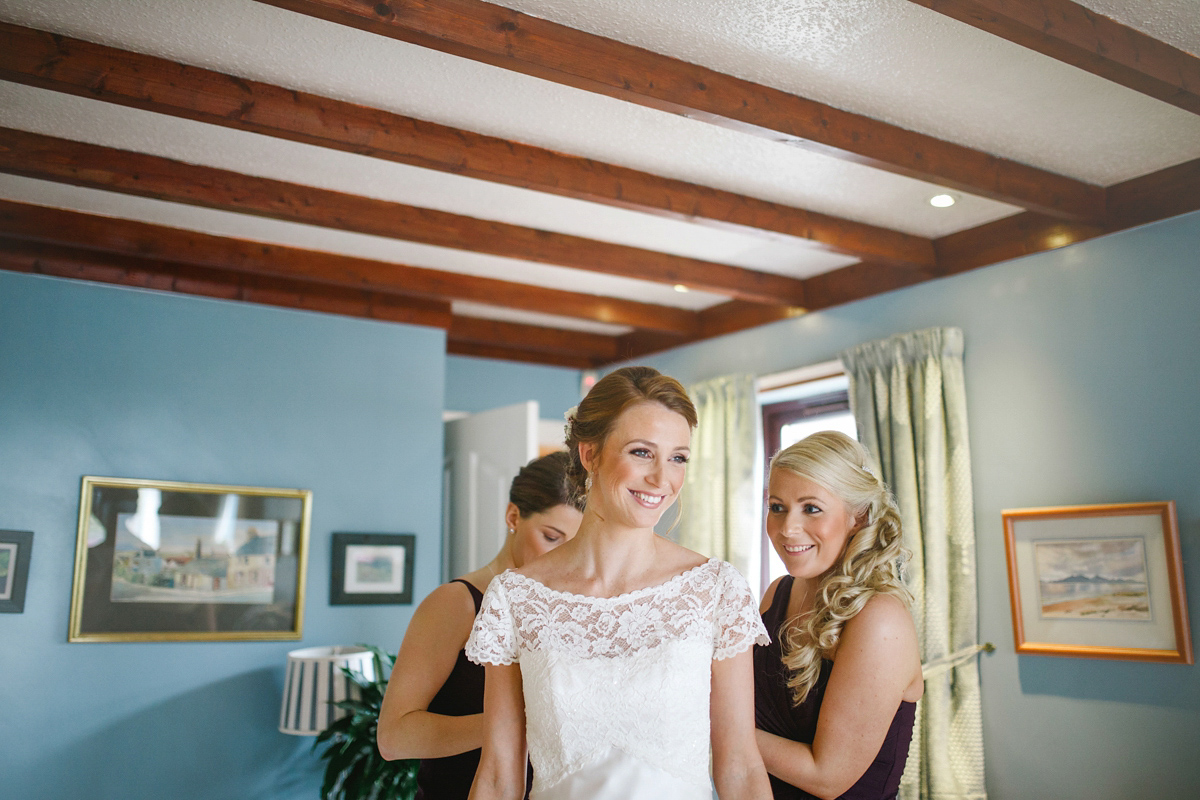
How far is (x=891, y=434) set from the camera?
12.3 feet

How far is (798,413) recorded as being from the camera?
15.2 feet

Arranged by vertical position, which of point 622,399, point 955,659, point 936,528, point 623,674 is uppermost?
point 622,399

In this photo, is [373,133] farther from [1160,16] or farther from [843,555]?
[1160,16]

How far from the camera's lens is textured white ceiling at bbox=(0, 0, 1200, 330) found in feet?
7.54

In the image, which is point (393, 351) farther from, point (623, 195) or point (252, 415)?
point (623, 195)

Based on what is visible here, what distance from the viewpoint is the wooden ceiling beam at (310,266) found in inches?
142

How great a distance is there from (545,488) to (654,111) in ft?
4.19

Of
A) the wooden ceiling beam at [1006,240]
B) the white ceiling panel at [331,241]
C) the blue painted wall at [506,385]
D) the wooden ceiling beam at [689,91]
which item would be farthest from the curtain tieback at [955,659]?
the blue painted wall at [506,385]

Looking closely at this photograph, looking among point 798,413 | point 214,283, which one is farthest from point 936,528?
point 214,283

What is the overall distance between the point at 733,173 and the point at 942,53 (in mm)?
899

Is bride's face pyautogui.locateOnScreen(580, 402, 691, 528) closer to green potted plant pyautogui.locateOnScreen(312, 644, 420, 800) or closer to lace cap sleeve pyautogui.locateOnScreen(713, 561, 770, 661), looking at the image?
lace cap sleeve pyautogui.locateOnScreen(713, 561, 770, 661)

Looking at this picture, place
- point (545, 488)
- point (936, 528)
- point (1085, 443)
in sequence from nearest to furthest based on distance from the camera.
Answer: point (545, 488), point (1085, 443), point (936, 528)

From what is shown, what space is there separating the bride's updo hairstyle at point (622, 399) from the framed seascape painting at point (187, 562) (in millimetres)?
2839

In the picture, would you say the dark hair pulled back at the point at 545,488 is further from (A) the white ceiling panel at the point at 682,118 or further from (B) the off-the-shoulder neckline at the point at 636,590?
(A) the white ceiling panel at the point at 682,118
